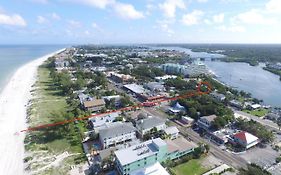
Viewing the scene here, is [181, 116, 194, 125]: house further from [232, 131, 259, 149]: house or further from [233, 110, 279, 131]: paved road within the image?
[233, 110, 279, 131]: paved road

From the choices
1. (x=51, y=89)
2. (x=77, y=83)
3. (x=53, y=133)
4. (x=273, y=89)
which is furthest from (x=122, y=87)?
(x=273, y=89)

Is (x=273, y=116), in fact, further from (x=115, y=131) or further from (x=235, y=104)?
(x=115, y=131)

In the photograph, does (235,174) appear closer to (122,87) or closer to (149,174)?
(149,174)

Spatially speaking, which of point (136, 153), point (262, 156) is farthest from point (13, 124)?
point (262, 156)

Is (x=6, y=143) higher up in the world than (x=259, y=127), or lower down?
lower down

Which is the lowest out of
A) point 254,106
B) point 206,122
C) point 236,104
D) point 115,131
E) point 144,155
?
point 254,106

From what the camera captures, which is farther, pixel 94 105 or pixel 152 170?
pixel 94 105

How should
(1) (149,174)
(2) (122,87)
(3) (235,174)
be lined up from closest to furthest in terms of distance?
(1) (149,174)
(3) (235,174)
(2) (122,87)
